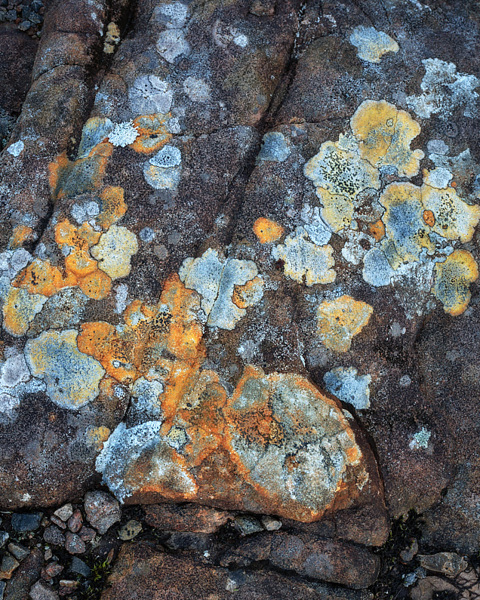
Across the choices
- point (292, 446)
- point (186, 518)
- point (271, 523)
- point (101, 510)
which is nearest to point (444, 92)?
point (292, 446)

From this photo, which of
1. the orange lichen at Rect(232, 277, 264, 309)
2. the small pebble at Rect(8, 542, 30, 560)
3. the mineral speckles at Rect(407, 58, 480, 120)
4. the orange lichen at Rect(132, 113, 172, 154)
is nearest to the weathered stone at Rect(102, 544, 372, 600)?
the small pebble at Rect(8, 542, 30, 560)

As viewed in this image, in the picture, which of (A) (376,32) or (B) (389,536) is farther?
(A) (376,32)

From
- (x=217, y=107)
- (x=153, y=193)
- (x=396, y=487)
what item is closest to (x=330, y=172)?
(x=217, y=107)

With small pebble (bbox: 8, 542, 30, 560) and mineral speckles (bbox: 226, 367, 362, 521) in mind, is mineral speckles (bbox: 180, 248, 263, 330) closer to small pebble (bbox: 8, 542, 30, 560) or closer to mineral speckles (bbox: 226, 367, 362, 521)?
mineral speckles (bbox: 226, 367, 362, 521)

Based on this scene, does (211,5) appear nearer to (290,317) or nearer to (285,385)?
(290,317)

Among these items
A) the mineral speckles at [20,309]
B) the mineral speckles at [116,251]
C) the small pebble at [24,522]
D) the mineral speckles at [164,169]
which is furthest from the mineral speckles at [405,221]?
the small pebble at [24,522]
